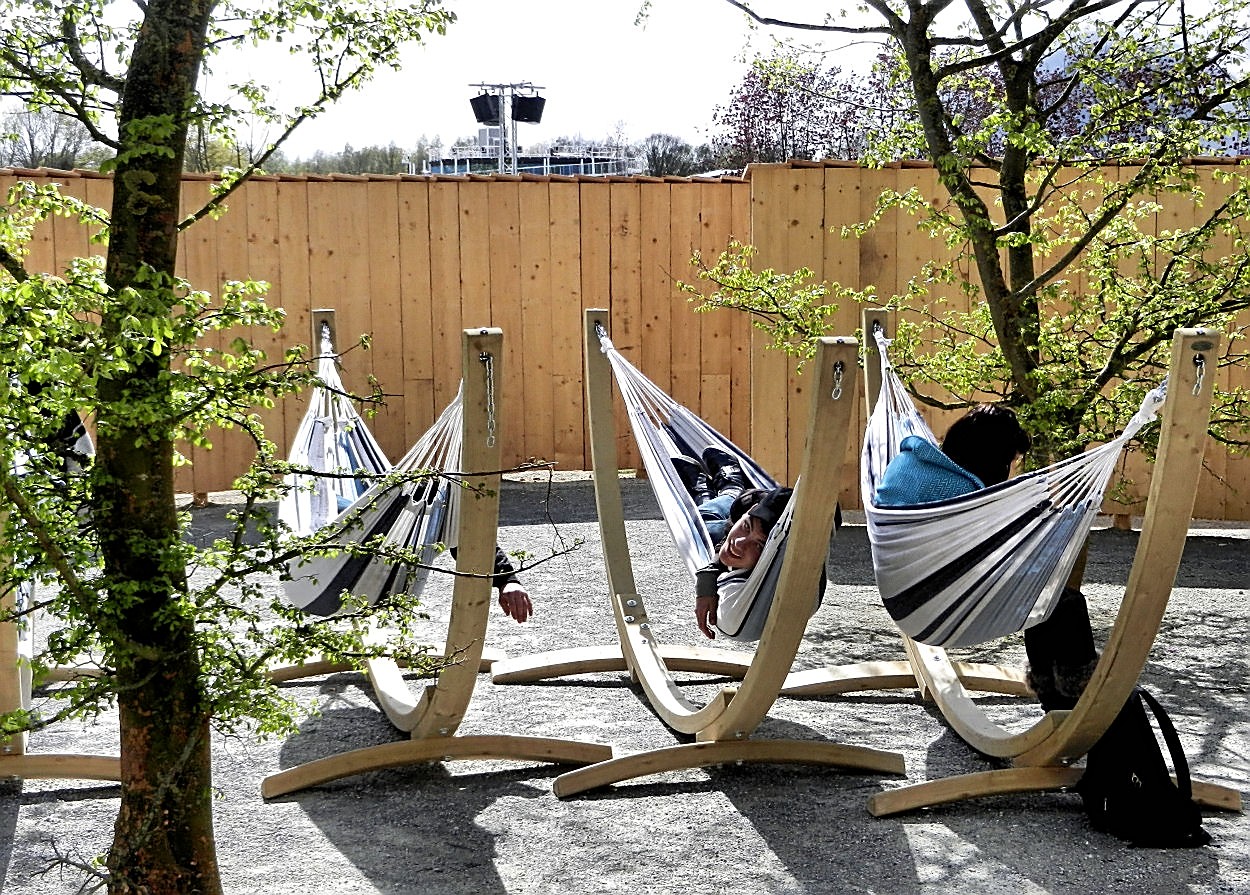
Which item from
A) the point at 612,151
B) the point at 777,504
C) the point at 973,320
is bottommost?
the point at 777,504

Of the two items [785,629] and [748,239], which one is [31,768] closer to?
[785,629]

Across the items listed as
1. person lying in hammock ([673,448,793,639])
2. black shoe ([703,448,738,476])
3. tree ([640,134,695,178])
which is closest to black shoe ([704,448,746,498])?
black shoe ([703,448,738,476])

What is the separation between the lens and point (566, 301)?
710 centimetres

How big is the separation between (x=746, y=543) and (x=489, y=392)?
0.74 metres

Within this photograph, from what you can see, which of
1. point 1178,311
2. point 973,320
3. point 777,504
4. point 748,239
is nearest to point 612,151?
point 748,239

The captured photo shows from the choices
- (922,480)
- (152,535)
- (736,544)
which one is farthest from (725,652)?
(152,535)

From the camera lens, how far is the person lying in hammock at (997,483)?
2838 millimetres

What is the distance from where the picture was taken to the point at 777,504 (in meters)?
3.04

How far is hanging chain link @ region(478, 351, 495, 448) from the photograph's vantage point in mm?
2645

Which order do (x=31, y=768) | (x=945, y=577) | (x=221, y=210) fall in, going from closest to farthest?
(x=221, y=210) → (x=945, y=577) → (x=31, y=768)

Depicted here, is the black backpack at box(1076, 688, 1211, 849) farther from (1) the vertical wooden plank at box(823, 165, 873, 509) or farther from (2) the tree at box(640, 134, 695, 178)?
(2) the tree at box(640, 134, 695, 178)

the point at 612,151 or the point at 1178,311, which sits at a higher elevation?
the point at 612,151

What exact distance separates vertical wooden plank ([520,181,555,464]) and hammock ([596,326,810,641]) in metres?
3.23

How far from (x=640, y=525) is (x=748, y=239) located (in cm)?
188
